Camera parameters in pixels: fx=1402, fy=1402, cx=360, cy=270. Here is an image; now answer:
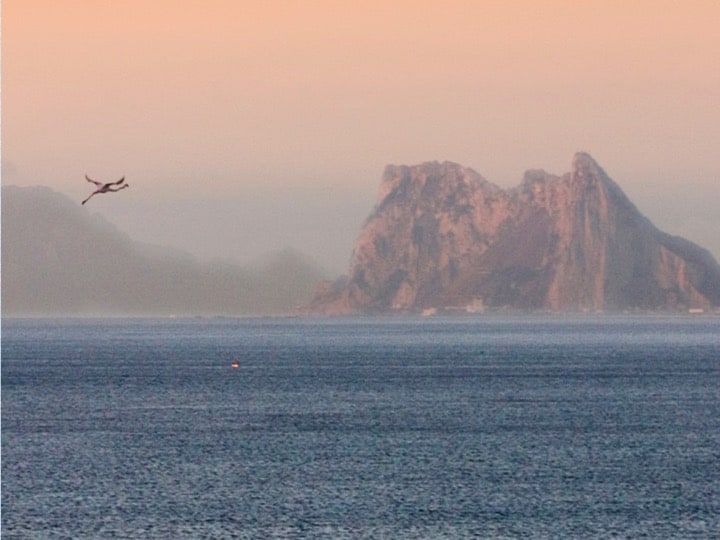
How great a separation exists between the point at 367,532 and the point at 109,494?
51.8 feet

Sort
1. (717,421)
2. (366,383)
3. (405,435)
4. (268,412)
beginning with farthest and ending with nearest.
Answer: (366,383) → (268,412) → (717,421) → (405,435)

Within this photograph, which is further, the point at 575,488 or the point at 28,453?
the point at 28,453

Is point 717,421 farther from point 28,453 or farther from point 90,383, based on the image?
point 90,383

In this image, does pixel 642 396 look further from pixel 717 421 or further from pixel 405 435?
pixel 405 435

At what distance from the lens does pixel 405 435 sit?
91.8m

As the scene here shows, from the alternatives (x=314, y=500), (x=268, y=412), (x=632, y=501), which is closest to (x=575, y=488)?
(x=632, y=501)

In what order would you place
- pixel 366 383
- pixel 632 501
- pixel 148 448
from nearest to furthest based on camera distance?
pixel 632 501 < pixel 148 448 < pixel 366 383

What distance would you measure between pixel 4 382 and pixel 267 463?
83.8m

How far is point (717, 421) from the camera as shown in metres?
102

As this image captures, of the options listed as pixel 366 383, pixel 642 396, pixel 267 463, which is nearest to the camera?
pixel 267 463

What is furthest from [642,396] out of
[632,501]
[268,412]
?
[632,501]

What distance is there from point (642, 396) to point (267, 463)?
61.0m

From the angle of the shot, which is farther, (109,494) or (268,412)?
(268,412)

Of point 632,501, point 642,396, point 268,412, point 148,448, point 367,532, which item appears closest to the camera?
point 367,532
